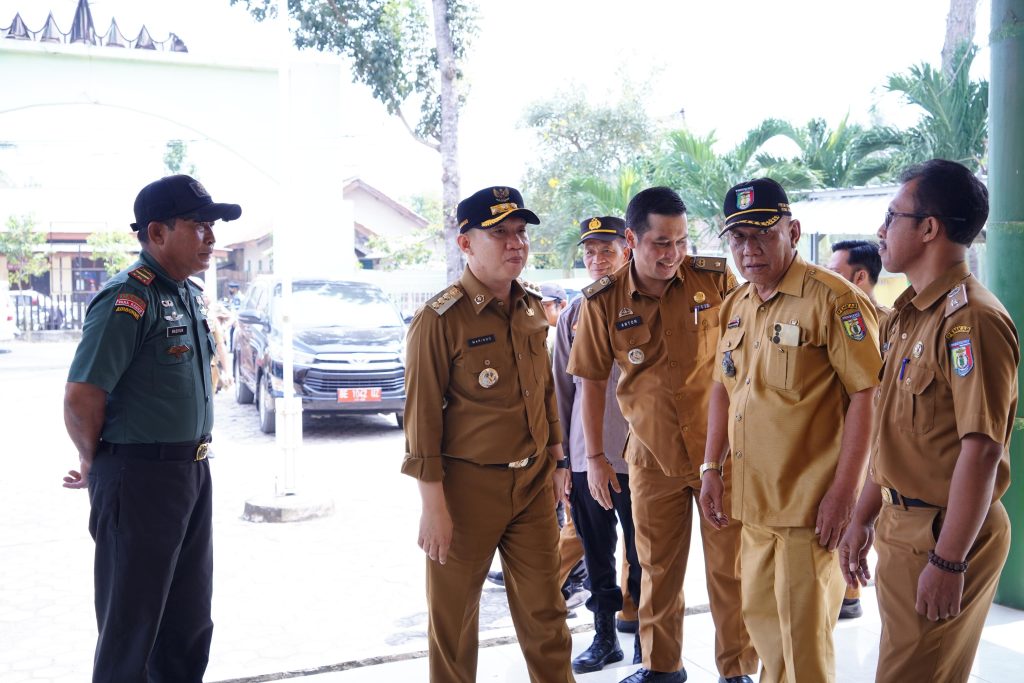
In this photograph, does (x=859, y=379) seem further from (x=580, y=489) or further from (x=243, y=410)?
(x=243, y=410)

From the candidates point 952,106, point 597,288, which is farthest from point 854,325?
point 952,106

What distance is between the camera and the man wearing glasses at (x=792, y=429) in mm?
2729

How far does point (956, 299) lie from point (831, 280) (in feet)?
1.86

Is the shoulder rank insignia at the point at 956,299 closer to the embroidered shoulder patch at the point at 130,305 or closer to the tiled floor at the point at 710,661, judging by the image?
the tiled floor at the point at 710,661

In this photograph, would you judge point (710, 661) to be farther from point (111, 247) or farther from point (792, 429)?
point (111, 247)

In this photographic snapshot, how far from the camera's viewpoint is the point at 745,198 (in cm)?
293

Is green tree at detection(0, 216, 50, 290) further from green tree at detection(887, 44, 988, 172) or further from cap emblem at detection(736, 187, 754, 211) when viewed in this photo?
cap emblem at detection(736, 187, 754, 211)

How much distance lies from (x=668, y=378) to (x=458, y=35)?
12762 mm

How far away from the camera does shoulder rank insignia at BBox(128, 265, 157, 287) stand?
2.94m

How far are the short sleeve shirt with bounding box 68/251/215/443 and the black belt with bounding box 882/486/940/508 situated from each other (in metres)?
2.12

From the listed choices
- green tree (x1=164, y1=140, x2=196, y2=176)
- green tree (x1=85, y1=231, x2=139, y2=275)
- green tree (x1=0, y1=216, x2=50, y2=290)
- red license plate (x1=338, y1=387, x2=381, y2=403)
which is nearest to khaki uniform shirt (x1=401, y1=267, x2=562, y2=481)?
red license plate (x1=338, y1=387, x2=381, y2=403)

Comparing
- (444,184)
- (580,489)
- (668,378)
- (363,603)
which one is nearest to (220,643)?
(363,603)

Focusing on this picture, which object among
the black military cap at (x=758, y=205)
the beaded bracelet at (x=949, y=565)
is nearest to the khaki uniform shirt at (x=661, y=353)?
the black military cap at (x=758, y=205)

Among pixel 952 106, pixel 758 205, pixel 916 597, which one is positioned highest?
pixel 952 106
